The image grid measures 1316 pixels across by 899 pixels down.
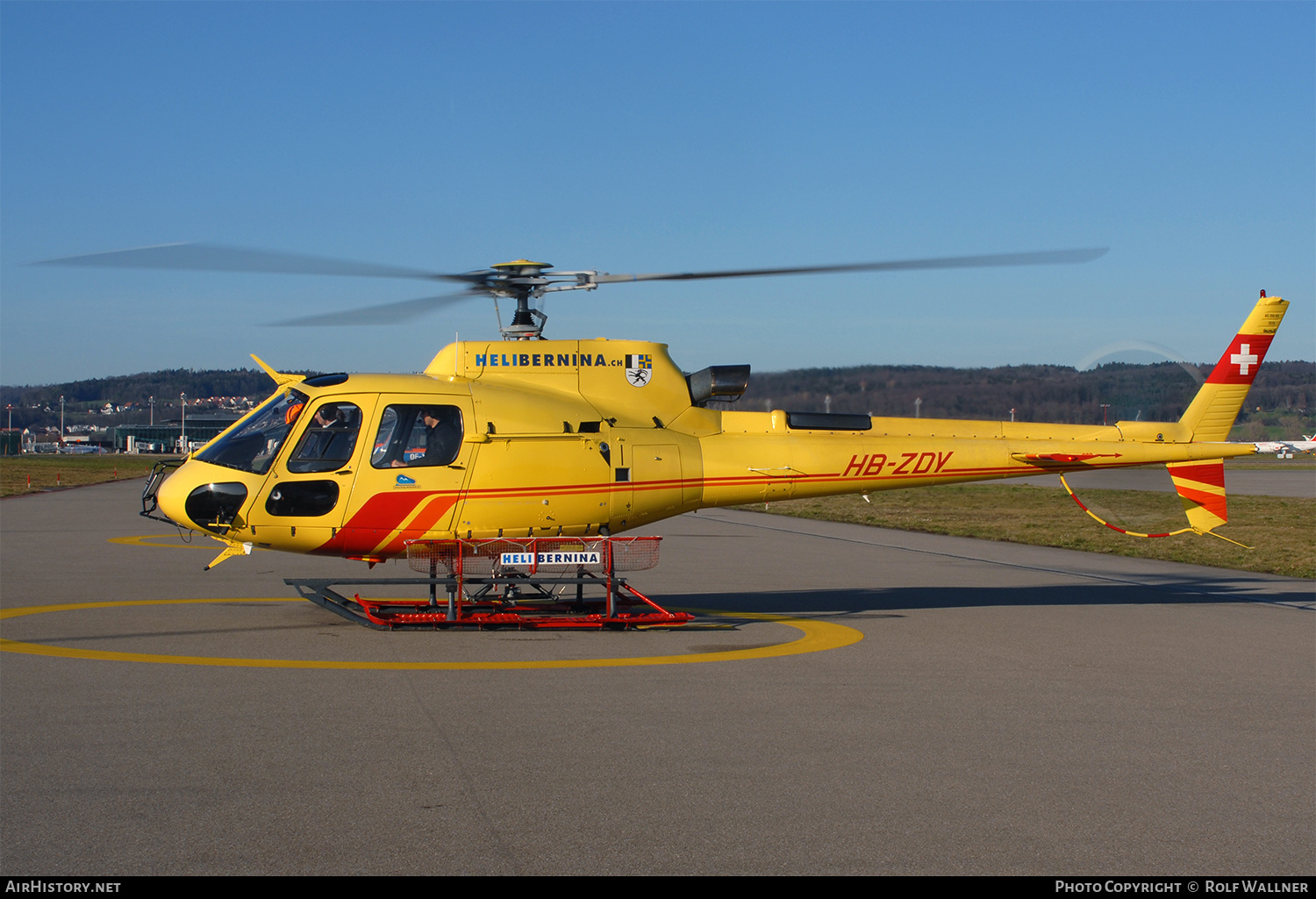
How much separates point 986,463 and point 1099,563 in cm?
771

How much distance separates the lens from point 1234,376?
567 inches

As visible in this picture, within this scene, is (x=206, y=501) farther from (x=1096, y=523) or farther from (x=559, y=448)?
(x=1096, y=523)

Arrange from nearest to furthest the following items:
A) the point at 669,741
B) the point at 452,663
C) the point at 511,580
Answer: the point at 669,741, the point at 452,663, the point at 511,580

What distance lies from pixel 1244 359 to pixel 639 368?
8172 mm

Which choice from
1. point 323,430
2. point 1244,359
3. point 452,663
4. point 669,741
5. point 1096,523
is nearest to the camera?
point 669,741

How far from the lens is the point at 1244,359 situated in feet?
46.9

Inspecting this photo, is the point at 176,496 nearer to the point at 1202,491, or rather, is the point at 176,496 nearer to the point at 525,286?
the point at 525,286

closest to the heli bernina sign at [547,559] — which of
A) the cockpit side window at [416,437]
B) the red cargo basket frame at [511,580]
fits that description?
the red cargo basket frame at [511,580]

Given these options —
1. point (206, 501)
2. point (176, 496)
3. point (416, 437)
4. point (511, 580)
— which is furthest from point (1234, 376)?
point (176, 496)

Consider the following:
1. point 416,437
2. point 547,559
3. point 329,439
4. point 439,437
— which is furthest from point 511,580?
→ point 329,439

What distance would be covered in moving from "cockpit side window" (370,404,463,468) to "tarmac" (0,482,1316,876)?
195 cm

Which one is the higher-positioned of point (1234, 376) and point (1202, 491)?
point (1234, 376)

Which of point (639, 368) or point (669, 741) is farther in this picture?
point (639, 368)

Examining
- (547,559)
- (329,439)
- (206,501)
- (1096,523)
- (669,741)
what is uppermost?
(329,439)
